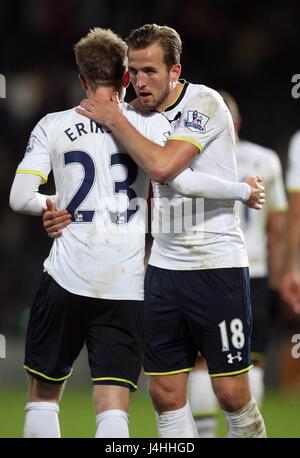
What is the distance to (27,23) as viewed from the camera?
13883mm

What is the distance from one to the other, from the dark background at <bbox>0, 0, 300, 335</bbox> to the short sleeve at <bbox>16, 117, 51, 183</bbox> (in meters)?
7.07

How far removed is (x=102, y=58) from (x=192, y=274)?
114cm

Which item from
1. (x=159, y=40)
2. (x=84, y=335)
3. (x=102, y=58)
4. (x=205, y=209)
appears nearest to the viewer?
(x=102, y=58)

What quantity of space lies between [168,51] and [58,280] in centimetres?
121

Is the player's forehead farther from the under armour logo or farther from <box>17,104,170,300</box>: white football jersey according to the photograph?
the under armour logo

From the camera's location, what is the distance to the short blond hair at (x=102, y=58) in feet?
15.8

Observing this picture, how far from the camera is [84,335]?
16.3ft

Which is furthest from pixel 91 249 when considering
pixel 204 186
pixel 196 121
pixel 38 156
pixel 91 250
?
pixel 196 121

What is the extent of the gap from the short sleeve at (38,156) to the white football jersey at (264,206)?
8.55ft

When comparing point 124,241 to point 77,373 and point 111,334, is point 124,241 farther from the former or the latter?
point 77,373

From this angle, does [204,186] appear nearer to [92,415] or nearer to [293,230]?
[293,230]

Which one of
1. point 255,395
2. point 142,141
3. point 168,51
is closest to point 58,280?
point 142,141

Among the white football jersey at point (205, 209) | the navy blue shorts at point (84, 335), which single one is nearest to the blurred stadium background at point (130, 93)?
the white football jersey at point (205, 209)

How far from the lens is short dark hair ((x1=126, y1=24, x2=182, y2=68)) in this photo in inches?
199
